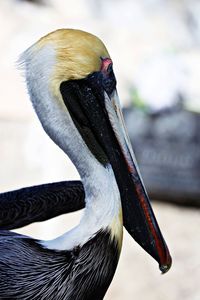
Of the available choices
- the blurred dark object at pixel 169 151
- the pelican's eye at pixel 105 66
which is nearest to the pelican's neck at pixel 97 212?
the pelican's eye at pixel 105 66

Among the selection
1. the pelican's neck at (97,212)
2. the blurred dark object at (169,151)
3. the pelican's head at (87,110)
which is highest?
the pelican's head at (87,110)

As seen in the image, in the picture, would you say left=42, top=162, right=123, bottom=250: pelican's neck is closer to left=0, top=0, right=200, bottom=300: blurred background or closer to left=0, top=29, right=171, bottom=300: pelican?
left=0, top=29, right=171, bottom=300: pelican

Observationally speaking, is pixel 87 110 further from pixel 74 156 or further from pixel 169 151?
pixel 169 151

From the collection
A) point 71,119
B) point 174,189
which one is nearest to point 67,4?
point 174,189

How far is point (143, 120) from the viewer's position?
468 centimetres

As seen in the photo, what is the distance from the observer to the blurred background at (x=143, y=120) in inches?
147

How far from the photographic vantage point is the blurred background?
3.74 m

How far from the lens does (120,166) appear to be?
75.6 inches

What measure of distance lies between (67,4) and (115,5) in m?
0.33

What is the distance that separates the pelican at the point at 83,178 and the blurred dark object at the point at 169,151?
8.23 feet

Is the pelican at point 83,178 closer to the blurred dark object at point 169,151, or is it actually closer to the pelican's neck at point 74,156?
the pelican's neck at point 74,156

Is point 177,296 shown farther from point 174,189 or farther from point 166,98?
point 166,98

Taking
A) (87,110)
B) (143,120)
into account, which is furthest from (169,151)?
(87,110)

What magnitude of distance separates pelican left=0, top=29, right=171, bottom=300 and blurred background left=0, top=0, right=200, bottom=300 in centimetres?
156
